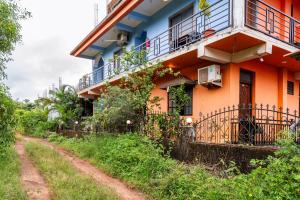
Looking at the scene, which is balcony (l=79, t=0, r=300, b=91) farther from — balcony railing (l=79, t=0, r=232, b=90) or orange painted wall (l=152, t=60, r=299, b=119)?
orange painted wall (l=152, t=60, r=299, b=119)

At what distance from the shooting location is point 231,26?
792cm

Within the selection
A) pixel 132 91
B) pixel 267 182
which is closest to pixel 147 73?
pixel 132 91

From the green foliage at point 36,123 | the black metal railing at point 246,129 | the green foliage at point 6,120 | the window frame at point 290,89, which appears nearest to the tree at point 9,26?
the green foliage at point 6,120

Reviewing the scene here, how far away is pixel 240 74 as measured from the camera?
32.7 feet

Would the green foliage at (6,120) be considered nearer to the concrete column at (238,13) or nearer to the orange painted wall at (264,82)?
the concrete column at (238,13)

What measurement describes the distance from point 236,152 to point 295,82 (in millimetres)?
7334

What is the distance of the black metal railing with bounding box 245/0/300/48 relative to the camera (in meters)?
9.13

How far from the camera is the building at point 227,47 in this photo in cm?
850

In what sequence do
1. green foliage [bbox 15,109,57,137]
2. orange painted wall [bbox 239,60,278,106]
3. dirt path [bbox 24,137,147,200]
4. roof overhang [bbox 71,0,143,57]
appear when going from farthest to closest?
green foliage [bbox 15,109,57,137] < roof overhang [bbox 71,0,143,57] < orange painted wall [bbox 239,60,278,106] < dirt path [bbox 24,137,147,200]

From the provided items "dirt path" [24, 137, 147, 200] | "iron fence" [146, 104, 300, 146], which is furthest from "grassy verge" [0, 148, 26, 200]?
"iron fence" [146, 104, 300, 146]

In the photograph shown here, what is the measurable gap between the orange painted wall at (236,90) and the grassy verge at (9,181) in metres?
6.66

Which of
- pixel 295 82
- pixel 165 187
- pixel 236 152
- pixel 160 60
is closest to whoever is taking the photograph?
pixel 165 187

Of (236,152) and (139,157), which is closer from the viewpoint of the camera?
(236,152)

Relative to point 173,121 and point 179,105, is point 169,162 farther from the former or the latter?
point 179,105
